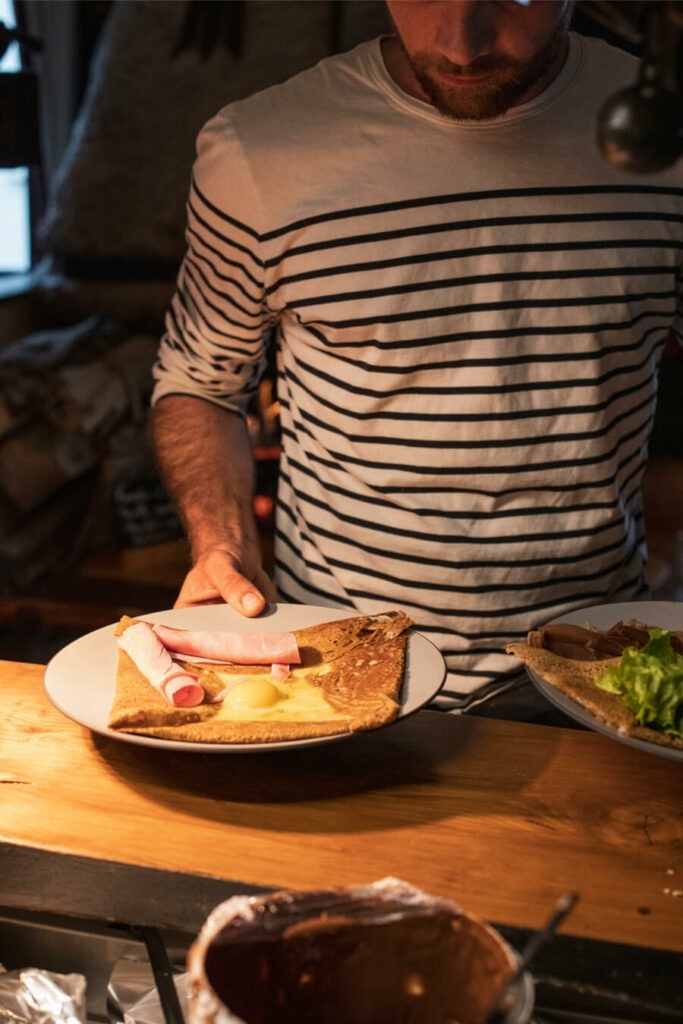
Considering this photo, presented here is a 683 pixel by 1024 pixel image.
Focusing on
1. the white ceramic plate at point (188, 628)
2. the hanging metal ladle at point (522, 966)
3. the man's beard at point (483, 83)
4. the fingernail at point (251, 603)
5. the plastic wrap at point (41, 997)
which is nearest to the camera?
the hanging metal ladle at point (522, 966)

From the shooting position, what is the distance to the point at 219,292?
79.6 inches

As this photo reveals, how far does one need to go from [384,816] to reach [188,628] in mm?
434

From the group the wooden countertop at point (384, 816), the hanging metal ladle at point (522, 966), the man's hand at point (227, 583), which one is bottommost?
the wooden countertop at point (384, 816)

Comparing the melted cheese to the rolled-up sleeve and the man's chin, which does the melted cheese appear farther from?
the man's chin

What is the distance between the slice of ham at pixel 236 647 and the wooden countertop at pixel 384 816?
113mm

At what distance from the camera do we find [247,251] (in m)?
1.94

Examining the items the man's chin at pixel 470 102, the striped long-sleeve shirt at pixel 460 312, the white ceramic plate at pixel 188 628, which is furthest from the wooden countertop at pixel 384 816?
the man's chin at pixel 470 102

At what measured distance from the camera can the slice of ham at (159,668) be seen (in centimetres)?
Result: 124

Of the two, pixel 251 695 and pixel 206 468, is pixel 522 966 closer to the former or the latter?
pixel 251 695

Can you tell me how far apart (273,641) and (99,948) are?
40 cm

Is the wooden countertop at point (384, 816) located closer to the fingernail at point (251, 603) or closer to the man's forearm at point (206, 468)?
the fingernail at point (251, 603)

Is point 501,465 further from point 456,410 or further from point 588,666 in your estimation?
point 588,666

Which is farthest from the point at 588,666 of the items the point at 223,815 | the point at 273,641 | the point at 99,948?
the point at 99,948

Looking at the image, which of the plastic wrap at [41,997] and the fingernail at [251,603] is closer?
the plastic wrap at [41,997]
